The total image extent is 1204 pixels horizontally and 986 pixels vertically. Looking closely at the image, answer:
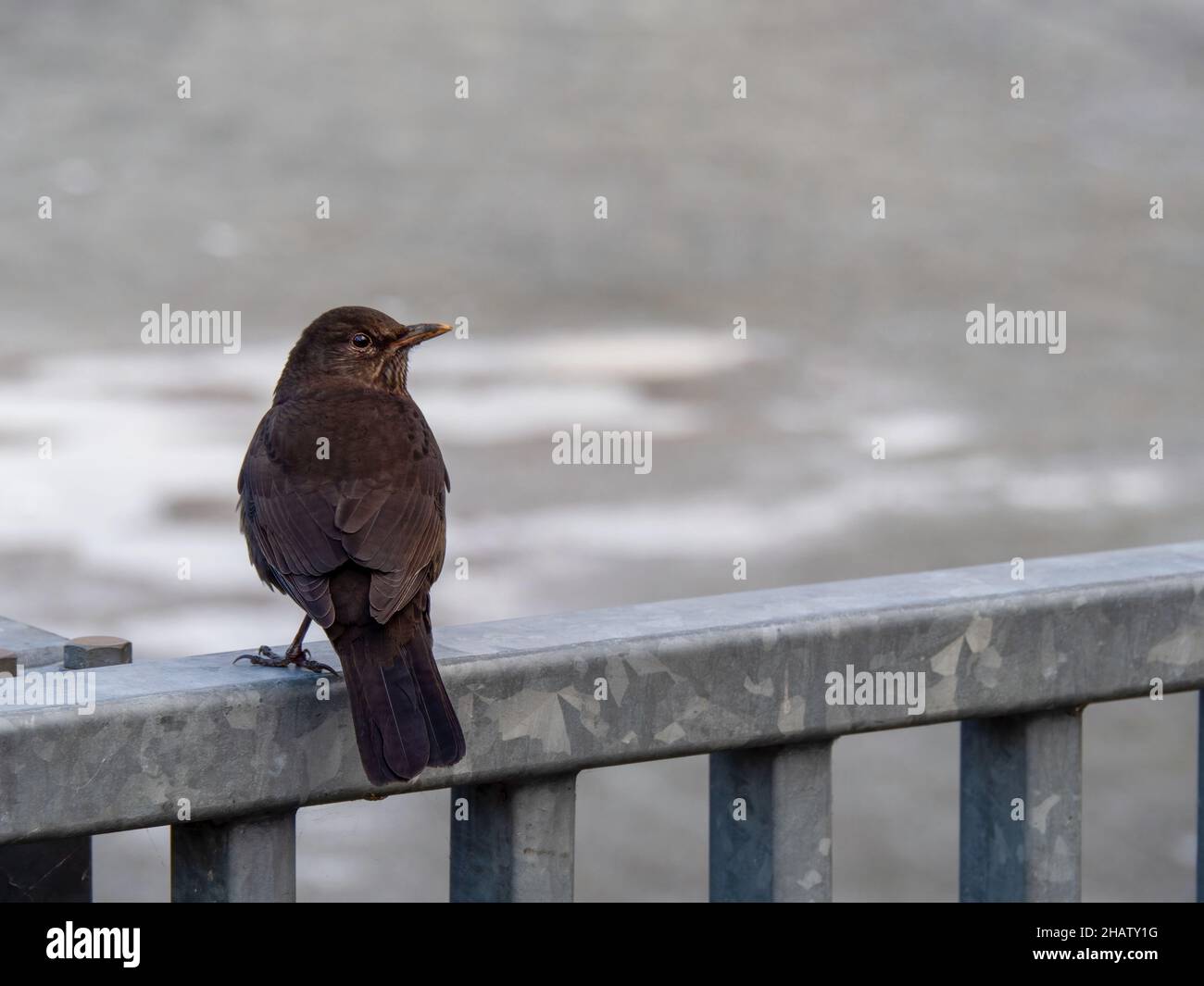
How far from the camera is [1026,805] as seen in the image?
6.79ft

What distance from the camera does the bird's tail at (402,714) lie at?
1782mm

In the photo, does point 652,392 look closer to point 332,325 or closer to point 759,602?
point 332,325

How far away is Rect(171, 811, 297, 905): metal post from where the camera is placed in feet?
5.72

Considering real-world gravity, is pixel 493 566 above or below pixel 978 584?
above

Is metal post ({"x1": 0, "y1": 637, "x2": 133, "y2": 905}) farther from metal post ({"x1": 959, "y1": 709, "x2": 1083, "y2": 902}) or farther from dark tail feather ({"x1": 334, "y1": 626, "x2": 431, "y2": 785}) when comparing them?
metal post ({"x1": 959, "y1": 709, "x2": 1083, "y2": 902})

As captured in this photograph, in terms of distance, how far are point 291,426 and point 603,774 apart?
3.54 meters

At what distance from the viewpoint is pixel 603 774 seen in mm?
6172

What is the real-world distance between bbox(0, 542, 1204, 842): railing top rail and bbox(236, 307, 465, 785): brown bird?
0.16 feet
